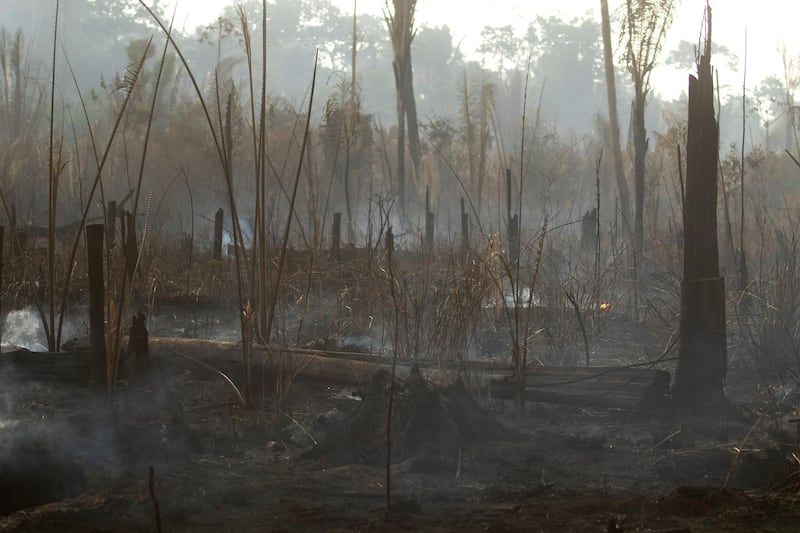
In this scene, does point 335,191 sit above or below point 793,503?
above

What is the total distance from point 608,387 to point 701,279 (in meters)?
Answer: 0.48

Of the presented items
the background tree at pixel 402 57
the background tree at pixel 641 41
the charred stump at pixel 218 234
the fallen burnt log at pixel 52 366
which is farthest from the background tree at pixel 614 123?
the fallen burnt log at pixel 52 366

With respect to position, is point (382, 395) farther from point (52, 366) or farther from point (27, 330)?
point (27, 330)

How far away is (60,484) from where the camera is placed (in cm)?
235

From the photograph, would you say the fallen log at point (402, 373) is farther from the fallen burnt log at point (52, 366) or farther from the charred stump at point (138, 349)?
the charred stump at point (138, 349)

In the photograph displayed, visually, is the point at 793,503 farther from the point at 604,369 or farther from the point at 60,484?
the point at 60,484

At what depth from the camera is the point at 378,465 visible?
8.80 feet

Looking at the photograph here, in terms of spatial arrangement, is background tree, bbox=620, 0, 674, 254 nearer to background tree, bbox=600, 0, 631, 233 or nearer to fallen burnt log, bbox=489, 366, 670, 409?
background tree, bbox=600, 0, 631, 233

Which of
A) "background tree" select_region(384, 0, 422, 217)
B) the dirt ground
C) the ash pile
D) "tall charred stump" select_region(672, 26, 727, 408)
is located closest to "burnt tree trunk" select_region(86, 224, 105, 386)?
the dirt ground

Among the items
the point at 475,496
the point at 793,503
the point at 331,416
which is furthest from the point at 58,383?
the point at 793,503

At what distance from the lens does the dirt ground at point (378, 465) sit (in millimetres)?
2178

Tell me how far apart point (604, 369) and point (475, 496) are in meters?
1.00

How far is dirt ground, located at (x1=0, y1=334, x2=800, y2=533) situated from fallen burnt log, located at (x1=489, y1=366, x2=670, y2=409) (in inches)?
3.1

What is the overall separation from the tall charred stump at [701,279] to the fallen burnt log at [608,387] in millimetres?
86
